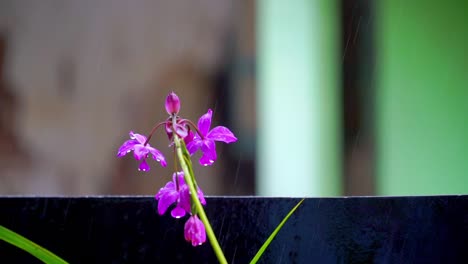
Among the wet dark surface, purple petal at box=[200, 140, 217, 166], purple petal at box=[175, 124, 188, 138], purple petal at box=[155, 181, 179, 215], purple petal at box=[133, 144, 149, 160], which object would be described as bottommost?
the wet dark surface

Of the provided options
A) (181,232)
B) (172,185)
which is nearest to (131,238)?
(181,232)

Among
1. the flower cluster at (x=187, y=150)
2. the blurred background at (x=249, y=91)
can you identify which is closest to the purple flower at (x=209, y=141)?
the flower cluster at (x=187, y=150)

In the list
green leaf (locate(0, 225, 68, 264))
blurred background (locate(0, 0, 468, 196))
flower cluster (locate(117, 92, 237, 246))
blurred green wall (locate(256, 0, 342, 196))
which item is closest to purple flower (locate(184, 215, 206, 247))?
flower cluster (locate(117, 92, 237, 246))

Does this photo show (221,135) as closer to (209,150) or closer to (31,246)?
(209,150)

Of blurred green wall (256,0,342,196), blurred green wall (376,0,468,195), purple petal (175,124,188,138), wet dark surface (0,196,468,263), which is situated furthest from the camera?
blurred green wall (256,0,342,196)

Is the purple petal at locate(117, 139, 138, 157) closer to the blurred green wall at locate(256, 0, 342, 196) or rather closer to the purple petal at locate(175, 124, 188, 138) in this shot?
the purple petal at locate(175, 124, 188, 138)

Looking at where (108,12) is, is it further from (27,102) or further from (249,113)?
(249,113)

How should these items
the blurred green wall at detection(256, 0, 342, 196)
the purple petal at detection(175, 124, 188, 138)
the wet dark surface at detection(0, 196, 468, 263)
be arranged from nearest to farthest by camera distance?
the purple petal at detection(175, 124, 188, 138) → the wet dark surface at detection(0, 196, 468, 263) → the blurred green wall at detection(256, 0, 342, 196)
